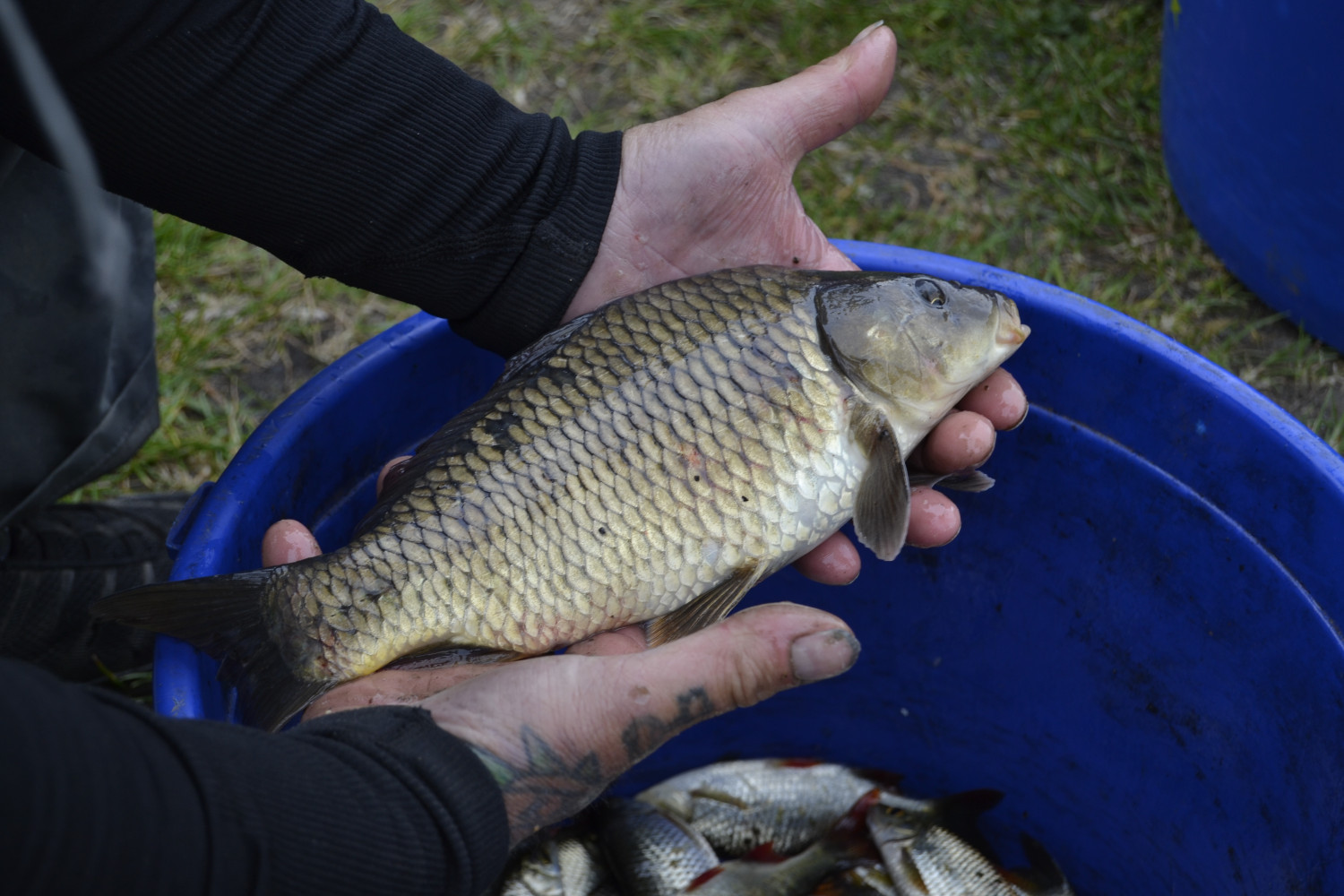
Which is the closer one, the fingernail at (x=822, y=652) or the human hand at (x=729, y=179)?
the fingernail at (x=822, y=652)

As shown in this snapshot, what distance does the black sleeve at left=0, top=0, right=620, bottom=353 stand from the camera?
1462 millimetres

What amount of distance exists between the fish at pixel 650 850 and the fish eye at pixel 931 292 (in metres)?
0.98

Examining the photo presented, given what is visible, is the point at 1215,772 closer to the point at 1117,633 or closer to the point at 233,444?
the point at 1117,633

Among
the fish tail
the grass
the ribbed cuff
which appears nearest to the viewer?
the fish tail

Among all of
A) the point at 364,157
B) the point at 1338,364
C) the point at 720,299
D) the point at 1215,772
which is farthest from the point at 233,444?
the point at 1338,364

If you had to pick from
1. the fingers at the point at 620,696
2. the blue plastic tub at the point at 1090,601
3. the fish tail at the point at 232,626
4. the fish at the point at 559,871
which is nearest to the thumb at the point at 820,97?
the blue plastic tub at the point at 1090,601

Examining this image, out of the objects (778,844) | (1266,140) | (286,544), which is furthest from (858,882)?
(1266,140)

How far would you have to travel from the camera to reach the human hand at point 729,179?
172cm

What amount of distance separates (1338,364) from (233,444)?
103 inches

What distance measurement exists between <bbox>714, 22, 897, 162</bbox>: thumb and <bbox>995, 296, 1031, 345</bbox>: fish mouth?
41 centimetres

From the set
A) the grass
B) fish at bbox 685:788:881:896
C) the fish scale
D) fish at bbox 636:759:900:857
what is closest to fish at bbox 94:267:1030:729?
the fish scale

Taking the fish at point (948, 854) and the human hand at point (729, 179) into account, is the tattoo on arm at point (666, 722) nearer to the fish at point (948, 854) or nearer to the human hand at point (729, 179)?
the human hand at point (729, 179)

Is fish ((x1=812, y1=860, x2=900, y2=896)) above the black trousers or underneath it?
underneath

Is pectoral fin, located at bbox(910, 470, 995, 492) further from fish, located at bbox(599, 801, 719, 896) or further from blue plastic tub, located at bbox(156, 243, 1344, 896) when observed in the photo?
fish, located at bbox(599, 801, 719, 896)
